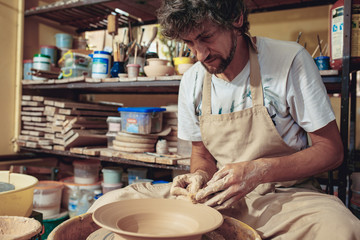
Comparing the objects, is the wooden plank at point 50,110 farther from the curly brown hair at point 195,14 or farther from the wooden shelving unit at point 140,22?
the curly brown hair at point 195,14

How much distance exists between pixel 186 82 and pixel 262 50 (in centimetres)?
49

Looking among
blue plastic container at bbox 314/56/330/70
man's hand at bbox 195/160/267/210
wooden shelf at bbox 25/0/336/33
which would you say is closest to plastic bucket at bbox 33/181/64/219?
wooden shelf at bbox 25/0/336/33

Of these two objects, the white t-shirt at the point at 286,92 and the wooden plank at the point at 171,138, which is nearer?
the white t-shirt at the point at 286,92

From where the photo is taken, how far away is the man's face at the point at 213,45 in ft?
4.83

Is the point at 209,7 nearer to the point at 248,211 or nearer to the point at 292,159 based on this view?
the point at 292,159

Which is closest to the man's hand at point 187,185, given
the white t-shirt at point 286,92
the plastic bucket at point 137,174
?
the white t-shirt at point 286,92

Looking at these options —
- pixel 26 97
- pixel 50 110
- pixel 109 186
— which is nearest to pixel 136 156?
pixel 109 186

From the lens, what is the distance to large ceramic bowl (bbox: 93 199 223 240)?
116cm

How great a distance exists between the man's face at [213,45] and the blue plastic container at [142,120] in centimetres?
130

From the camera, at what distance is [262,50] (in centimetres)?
164

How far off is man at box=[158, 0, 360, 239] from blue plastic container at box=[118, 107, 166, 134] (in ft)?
3.40

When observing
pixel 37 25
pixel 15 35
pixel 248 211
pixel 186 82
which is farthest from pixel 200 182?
pixel 37 25

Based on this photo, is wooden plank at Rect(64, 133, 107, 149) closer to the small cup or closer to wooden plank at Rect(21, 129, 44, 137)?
wooden plank at Rect(21, 129, 44, 137)

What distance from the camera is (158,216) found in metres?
1.29
